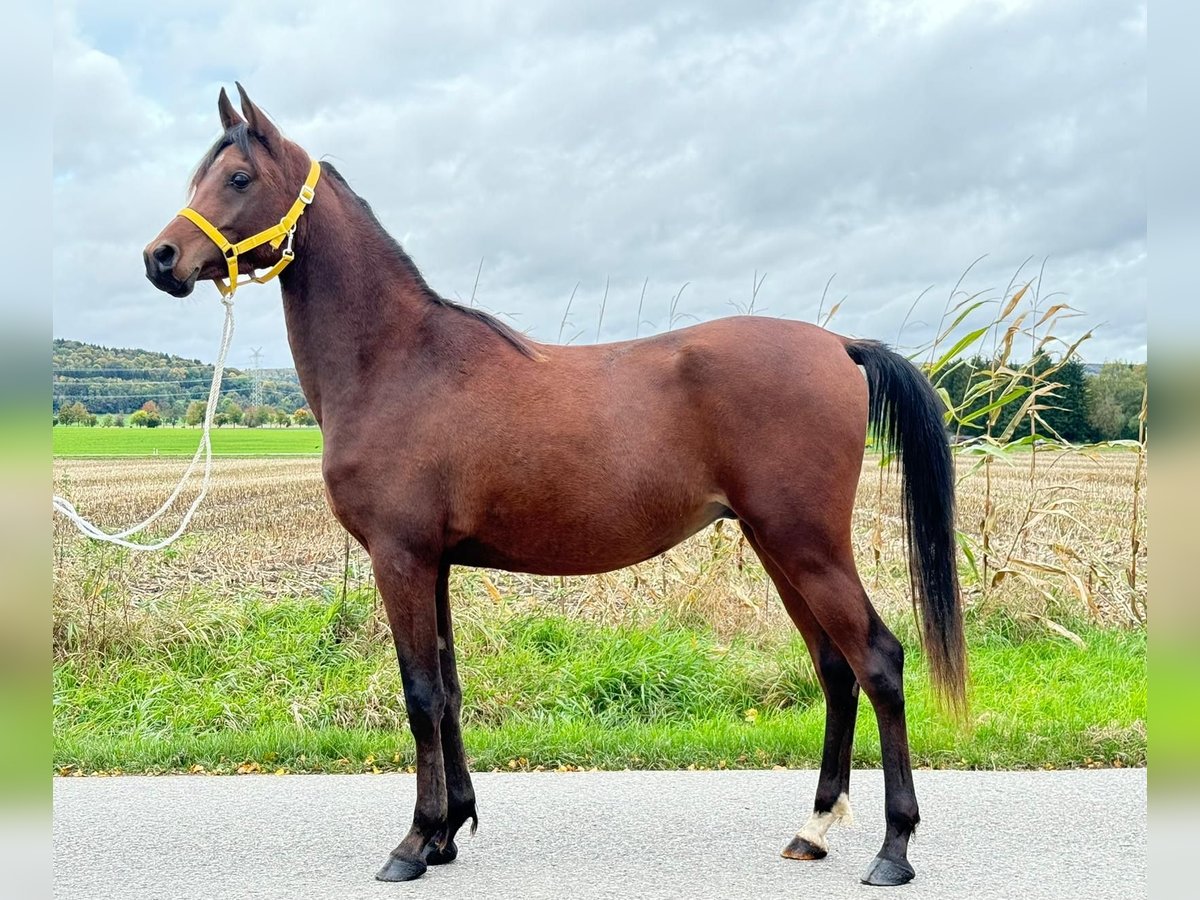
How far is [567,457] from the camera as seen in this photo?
3.74m

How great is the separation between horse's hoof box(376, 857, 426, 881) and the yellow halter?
2354mm

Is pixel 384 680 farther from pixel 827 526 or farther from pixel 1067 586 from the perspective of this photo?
pixel 1067 586

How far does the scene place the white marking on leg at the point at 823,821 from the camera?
12.5ft

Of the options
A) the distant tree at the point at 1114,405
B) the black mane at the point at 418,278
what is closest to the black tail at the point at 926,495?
the black mane at the point at 418,278

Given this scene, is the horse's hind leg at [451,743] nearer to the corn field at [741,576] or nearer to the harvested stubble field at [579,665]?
the harvested stubble field at [579,665]

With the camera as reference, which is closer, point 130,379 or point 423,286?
point 423,286

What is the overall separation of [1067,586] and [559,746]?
438 centimetres

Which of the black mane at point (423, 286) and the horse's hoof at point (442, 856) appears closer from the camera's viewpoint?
the horse's hoof at point (442, 856)

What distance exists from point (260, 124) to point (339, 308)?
78 cm

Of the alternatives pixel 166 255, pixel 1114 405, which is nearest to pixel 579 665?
pixel 166 255

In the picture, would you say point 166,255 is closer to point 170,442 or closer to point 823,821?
point 823,821

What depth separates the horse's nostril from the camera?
11.9 ft

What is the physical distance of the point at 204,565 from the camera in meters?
8.72
